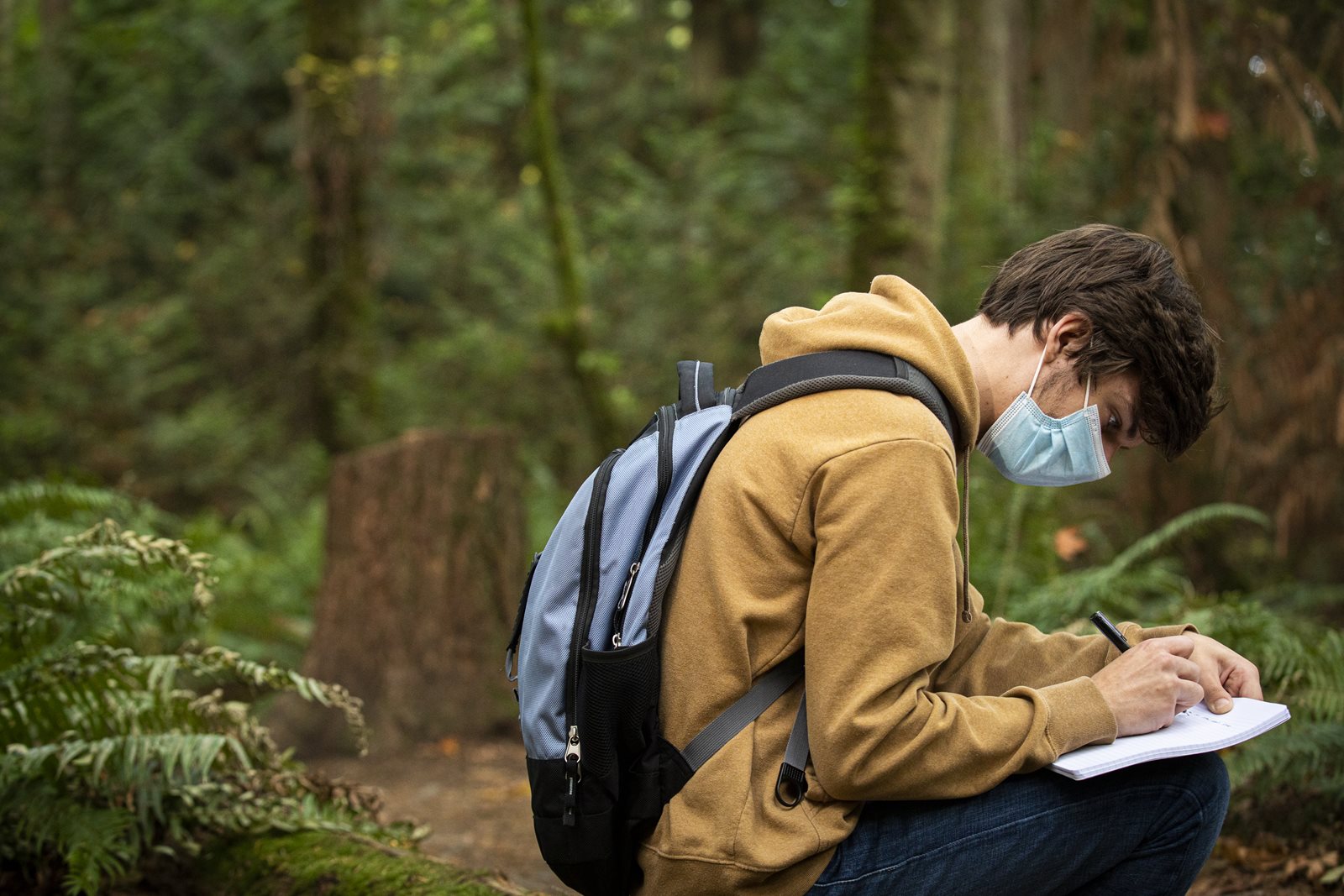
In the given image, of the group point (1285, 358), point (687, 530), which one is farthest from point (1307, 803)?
point (1285, 358)

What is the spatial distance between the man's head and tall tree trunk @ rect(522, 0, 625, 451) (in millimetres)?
6816

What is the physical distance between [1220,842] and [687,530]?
2390 millimetres

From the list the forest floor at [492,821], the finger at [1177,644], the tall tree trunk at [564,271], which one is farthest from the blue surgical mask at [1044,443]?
the tall tree trunk at [564,271]

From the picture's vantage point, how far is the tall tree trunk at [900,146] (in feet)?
24.5

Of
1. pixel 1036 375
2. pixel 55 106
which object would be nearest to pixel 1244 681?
pixel 1036 375

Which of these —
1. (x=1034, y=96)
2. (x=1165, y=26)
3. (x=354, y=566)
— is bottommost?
(x=354, y=566)

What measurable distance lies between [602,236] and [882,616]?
36.7 feet

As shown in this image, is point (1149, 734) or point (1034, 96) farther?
point (1034, 96)

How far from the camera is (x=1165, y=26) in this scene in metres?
5.97

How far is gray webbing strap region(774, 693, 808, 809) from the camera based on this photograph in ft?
6.42

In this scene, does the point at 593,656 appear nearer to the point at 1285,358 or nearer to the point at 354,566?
the point at 354,566

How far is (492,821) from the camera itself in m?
4.75

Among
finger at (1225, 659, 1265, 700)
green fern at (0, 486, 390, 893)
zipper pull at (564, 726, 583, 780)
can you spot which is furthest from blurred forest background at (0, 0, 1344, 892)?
zipper pull at (564, 726, 583, 780)

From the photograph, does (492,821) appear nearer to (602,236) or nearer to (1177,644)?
(1177,644)
